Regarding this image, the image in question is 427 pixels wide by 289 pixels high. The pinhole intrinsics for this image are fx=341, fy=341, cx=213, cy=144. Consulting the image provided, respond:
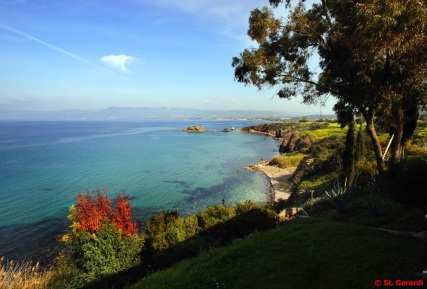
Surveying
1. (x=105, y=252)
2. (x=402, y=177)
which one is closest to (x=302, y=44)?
(x=402, y=177)

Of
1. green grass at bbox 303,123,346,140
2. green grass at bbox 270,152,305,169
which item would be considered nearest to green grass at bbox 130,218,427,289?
green grass at bbox 270,152,305,169

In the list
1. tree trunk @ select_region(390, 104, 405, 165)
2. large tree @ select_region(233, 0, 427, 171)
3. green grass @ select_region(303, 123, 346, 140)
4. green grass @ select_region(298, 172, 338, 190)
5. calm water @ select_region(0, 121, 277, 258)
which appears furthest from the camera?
green grass @ select_region(303, 123, 346, 140)

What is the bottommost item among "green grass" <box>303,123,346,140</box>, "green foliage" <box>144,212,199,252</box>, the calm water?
the calm water

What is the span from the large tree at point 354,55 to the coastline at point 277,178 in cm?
2324

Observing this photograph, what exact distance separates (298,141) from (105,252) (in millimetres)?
67513

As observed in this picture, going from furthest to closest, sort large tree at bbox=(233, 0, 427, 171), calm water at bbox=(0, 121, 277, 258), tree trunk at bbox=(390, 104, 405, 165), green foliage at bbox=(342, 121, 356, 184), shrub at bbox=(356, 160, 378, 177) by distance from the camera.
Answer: calm water at bbox=(0, 121, 277, 258), green foliage at bbox=(342, 121, 356, 184), shrub at bbox=(356, 160, 378, 177), tree trunk at bbox=(390, 104, 405, 165), large tree at bbox=(233, 0, 427, 171)

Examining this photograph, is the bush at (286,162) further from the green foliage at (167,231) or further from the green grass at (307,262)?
the green grass at (307,262)

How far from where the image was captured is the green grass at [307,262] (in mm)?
8109

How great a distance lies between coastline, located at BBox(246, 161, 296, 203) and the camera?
42.7m

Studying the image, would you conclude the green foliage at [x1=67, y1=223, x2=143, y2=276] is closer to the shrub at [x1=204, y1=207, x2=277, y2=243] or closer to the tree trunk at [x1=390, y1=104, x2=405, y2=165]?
the shrub at [x1=204, y1=207, x2=277, y2=243]

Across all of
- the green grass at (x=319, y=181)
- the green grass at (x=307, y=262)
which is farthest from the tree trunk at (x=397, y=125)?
the green grass at (x=319, y=181)

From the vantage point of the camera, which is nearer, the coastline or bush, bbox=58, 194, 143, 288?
bush, bbox=58, 194, 143, 288

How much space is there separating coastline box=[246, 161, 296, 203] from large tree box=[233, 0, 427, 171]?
23.2 m

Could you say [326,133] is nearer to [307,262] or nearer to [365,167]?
[365,167]
